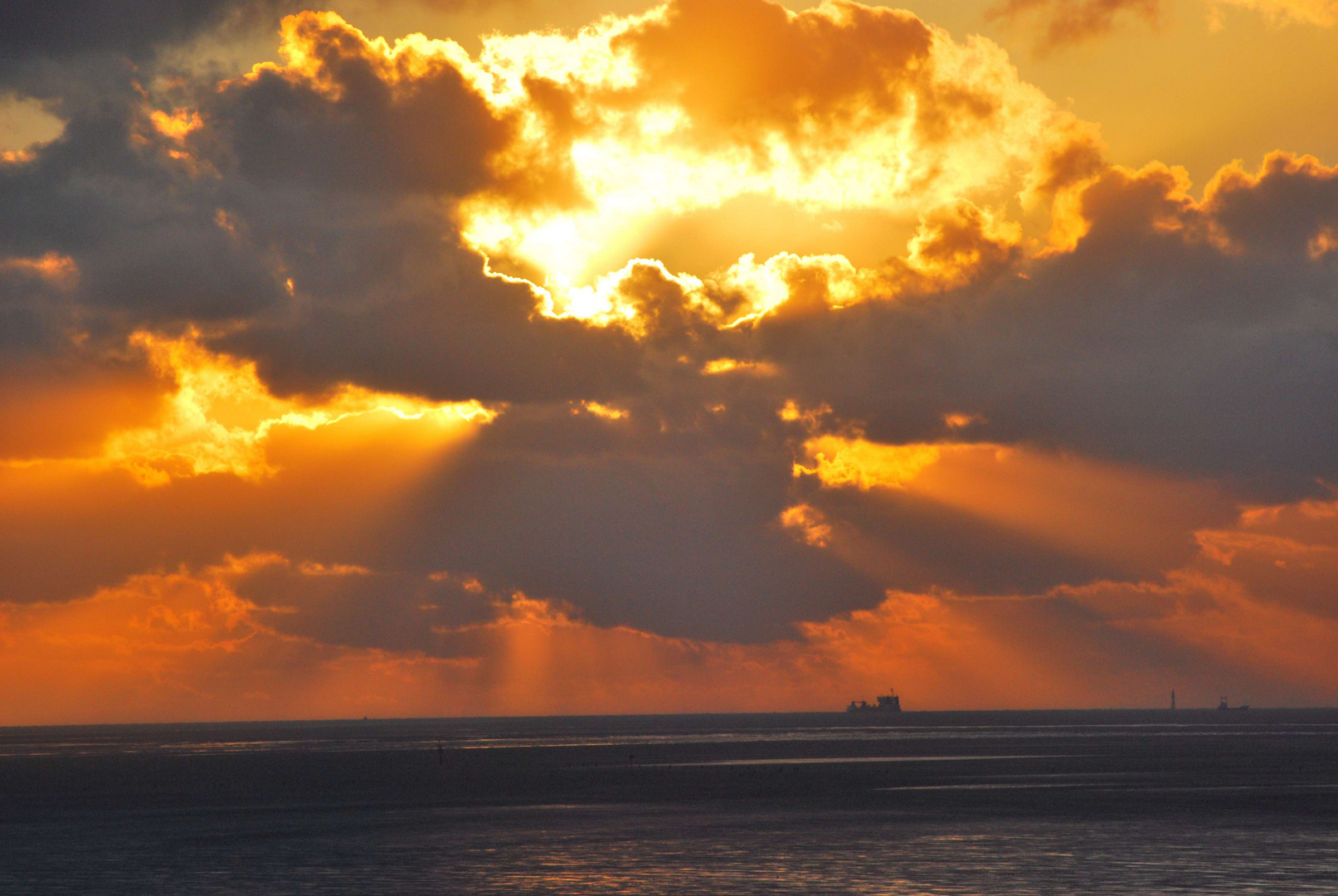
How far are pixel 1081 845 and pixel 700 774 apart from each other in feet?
280

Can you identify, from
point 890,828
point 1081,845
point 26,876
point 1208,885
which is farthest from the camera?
point 890,828

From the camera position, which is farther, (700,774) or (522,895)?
(700,774)

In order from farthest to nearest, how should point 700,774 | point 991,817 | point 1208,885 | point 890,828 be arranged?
point 700,774 → point 991,817 → point 890,828 → point 1208,885

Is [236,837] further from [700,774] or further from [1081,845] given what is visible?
[700,774]

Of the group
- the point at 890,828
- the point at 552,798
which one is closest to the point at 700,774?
the point at 552,798

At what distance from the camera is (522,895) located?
67.6m

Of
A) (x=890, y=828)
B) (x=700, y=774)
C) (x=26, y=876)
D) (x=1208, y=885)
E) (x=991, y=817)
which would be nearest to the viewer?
(x=1208, y=885)

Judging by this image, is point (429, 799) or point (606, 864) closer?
point (606, 864)

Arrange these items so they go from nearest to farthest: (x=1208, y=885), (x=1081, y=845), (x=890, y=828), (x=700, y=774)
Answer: (x=1208, y=885)
(x=1081, y=845)
(x=890, y=828)
(x=700, y=774)

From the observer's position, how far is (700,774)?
16488cm

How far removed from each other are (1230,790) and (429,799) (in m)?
73.3

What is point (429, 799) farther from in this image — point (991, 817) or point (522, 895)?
point (522, 895)

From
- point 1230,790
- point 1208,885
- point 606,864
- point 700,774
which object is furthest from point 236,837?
point 1230,790

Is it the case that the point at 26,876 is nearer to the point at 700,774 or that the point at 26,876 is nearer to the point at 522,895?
the point at 522,895
